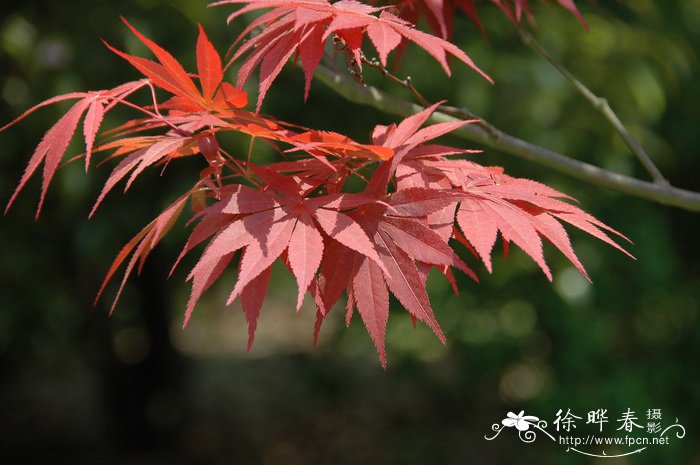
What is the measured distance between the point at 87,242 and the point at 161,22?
642 millimetres

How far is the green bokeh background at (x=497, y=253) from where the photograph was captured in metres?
1.95

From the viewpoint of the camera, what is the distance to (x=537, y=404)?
198cm

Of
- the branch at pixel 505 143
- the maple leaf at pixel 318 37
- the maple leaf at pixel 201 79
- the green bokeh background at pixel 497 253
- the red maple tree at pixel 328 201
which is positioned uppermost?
the maple leaf at pixel 318 37

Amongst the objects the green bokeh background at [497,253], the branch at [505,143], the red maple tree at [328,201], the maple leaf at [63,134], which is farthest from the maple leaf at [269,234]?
the green bokeh background at [497,253]

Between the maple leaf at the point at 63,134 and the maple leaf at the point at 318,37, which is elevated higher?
the maple leaf at the point at 318,37

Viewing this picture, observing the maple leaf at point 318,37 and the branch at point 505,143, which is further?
the branch at point 505,143

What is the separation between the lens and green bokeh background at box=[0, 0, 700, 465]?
195 cm

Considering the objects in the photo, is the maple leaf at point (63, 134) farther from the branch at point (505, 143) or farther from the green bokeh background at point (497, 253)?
the green bokeh background at point (497, 253)

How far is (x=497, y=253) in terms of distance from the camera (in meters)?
2.14

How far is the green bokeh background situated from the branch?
899 millimetres

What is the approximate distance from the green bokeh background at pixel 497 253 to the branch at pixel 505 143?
0.90 m

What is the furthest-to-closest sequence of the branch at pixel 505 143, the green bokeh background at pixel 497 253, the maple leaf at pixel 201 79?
the green bokeh background at pixel 497 253 < the branch at pixel 505 143 < the maple leaf at pixel 201 79

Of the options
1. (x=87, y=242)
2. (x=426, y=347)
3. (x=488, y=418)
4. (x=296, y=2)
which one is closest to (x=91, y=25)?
(x=87, y=242)

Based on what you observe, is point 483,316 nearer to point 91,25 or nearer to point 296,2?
point 91,25
